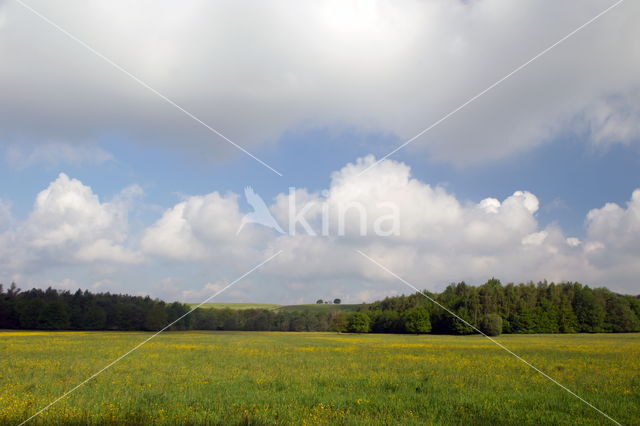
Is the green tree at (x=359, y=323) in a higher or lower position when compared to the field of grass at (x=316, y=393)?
higher

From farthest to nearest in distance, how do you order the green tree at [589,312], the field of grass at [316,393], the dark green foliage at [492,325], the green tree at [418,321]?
the green tree at [418,321] < the green tree at [589,312] < the dark green foliage at [492,325] < the field of grass at [316,393]

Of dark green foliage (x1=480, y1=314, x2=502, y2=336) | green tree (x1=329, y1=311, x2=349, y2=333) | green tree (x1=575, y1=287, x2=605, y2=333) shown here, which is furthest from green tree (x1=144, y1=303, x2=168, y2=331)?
green tree (x1=575, y1=287, x2=605, y2=333)

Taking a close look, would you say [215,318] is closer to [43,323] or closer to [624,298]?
[43,323]

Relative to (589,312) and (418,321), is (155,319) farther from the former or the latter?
(589,312)

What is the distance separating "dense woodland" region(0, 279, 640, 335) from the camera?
94625 millimetres

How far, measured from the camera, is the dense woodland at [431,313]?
310ft

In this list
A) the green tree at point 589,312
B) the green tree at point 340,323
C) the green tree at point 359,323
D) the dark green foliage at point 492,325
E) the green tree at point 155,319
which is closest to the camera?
the dark green foliage at point 492,325

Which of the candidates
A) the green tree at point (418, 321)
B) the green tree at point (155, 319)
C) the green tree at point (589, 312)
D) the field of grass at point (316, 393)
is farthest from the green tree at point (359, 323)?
the field of grass at point (316, 393)

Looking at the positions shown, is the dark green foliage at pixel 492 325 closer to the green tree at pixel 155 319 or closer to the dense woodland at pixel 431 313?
the dense woodland at pixel 431 313

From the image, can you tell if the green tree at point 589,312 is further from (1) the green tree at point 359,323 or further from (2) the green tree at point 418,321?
(1) the green tree at point 359,323

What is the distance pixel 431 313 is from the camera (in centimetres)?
10088

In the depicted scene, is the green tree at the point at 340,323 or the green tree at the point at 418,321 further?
the green tree at the point at 340,323

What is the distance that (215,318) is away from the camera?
12250 cm

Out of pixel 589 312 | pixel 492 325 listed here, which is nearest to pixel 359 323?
pixel 492 325
